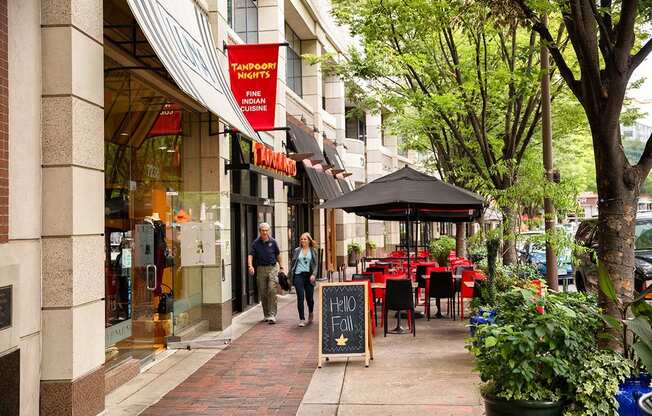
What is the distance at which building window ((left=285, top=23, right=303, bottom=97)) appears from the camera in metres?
22.6

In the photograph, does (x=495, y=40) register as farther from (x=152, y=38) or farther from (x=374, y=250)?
(x=374, y=250)

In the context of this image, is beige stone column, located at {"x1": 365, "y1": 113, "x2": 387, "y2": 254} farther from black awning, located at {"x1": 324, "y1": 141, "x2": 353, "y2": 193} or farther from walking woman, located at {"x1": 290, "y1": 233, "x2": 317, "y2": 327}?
walking woman, located at {"x1": 290, "y1": 233, "x2": 317, "y2": 327}

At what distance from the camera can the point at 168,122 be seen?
37.6ft

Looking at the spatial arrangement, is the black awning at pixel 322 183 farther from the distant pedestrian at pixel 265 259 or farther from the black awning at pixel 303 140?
the distant pedestrian at pixel 265 259

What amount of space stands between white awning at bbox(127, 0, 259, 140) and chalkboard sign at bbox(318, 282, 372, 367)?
2.72m

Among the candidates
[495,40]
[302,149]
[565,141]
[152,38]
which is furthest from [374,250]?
[152,38]

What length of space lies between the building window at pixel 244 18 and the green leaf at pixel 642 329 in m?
13.6

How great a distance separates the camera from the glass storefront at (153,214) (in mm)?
8727

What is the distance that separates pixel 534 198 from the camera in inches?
448

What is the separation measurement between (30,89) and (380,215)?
43.0ft

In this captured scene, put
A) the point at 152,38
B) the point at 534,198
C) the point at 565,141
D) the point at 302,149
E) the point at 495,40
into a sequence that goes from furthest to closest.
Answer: the point at 565,141 < the point at 302,149 < the point at 495,40 < the point at 534,198 < the point at 152,38

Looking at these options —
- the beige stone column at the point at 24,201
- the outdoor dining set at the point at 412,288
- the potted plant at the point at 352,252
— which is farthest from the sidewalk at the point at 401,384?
the potted plant at the point at 352,252

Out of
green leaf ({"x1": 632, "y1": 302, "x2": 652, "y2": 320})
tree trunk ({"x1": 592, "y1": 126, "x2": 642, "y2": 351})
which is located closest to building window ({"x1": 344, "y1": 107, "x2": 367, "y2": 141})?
tree trunk ({"x1": 592, "y1": 126, "x2": 642, "y2": 351})

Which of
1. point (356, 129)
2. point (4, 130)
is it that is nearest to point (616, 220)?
point (4, 130)
